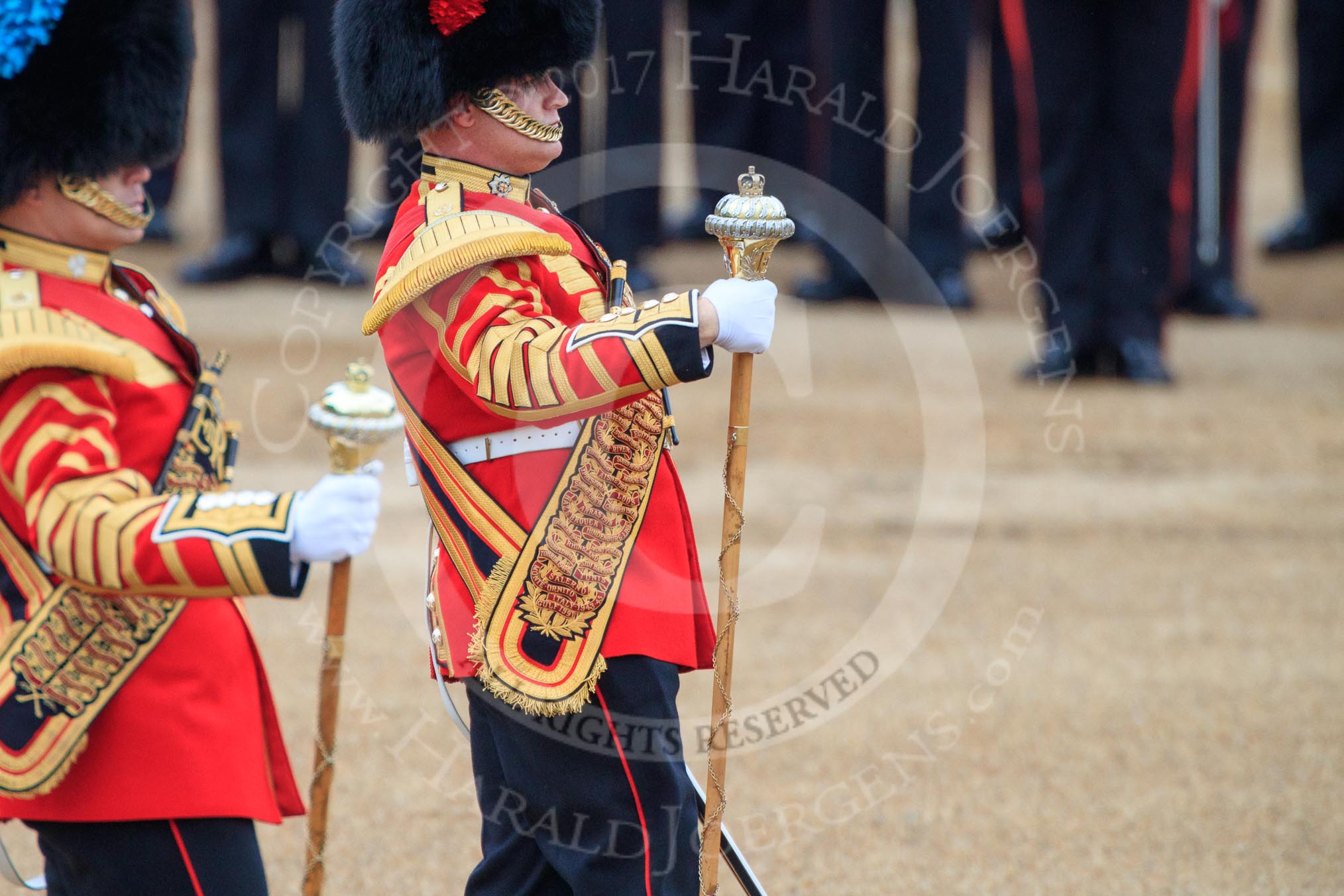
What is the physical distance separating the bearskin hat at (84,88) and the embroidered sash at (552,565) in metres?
0.51

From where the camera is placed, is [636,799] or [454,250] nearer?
[454,250]

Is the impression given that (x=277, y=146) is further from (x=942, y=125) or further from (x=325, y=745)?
(x=325, y=745)

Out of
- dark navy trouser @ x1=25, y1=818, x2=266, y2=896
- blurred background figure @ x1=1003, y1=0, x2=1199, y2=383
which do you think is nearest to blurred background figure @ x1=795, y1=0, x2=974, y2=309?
blurred background figure @ x1=1003, y1=0, x2=1199, y2=383

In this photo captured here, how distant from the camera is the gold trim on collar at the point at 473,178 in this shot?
221 cm

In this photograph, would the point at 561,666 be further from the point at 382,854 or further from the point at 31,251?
the point at 382,854

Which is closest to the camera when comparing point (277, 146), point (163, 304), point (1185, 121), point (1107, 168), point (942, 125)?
point (163, 304)

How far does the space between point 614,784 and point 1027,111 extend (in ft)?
19.4

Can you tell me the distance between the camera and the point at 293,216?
8.96 m

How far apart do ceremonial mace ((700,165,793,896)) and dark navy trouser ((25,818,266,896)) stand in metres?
0.58

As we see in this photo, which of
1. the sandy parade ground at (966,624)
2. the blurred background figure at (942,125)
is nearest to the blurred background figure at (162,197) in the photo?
the sandy parade ground at (966,624)

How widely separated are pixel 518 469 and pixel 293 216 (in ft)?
23.3

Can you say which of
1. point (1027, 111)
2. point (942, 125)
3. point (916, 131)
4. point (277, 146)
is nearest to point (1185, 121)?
point (1027, 111)

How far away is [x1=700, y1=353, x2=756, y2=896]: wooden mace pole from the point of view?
2.22m

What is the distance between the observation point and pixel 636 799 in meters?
2.20
